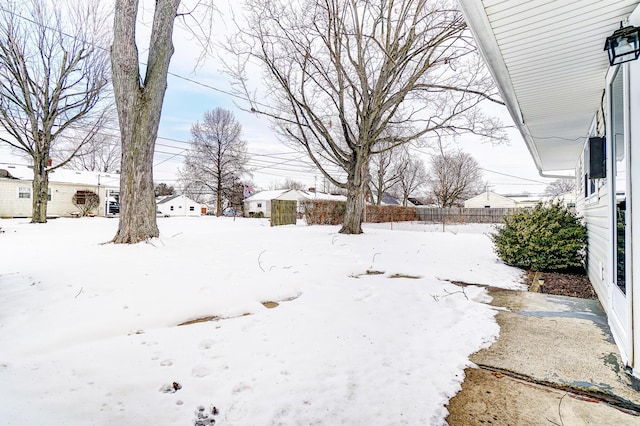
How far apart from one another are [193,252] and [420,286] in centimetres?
376

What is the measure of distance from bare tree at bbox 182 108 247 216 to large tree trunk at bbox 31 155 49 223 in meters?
12.9

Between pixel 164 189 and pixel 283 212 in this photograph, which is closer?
pixel 283 212

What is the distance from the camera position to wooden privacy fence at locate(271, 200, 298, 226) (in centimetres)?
1367

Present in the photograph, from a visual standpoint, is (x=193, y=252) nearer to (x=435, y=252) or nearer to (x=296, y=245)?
(x=296, y=245)

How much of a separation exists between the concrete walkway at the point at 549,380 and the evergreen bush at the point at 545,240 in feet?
9.18

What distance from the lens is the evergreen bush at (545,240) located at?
5.46m

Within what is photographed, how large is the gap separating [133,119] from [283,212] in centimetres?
895


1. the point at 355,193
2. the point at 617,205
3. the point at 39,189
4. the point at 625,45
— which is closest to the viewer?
the point at 625,45

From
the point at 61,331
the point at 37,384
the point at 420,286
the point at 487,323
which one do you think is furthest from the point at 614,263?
the point at 61,331

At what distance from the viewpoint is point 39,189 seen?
496 inches

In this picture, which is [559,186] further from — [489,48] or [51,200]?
[51,200]

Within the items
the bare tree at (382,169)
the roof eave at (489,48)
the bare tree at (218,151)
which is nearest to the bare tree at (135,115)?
the roof eave at (489,48)

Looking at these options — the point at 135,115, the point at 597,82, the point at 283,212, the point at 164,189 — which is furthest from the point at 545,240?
the point at 164,189

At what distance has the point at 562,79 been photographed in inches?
141
